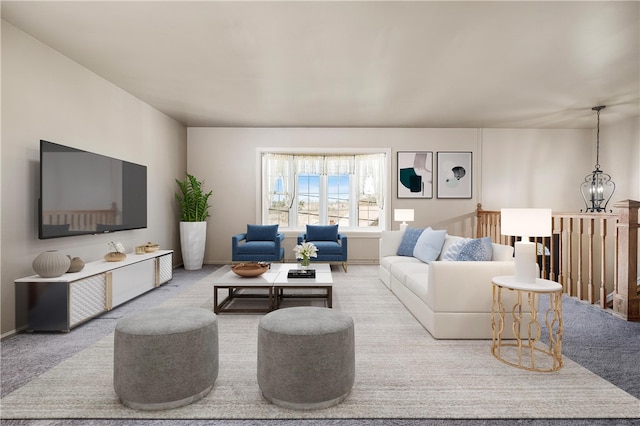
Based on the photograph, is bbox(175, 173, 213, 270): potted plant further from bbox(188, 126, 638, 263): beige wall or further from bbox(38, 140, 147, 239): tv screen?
bbox(38, 140, 147, 239): tv screen

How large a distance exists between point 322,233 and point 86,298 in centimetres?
394

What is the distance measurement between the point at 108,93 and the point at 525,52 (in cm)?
499

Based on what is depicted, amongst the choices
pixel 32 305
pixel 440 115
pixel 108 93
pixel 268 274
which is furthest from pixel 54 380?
pixel 440 115

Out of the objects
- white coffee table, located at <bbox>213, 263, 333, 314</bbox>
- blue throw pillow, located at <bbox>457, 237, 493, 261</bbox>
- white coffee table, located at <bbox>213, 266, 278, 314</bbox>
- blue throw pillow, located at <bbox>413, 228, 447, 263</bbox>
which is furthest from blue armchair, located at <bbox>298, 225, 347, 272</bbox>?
blue throw pillow, located at <bbox>457, 237, 493, 261</bbox>

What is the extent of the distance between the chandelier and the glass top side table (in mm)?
4696

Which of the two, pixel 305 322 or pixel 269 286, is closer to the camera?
pixel 305 322

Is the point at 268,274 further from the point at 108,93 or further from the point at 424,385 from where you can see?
the point at 108,93

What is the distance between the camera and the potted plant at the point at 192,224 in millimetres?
6371

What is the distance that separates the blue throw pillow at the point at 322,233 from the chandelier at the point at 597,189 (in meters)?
4.57

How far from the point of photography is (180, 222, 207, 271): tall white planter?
6359mm

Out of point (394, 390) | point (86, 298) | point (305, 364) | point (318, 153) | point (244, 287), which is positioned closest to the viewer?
point (305, 364)

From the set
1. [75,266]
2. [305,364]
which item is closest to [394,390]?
[305,364]

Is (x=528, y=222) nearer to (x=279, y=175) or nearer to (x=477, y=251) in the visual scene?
(x=477, y=251)

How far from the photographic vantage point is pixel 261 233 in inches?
255
